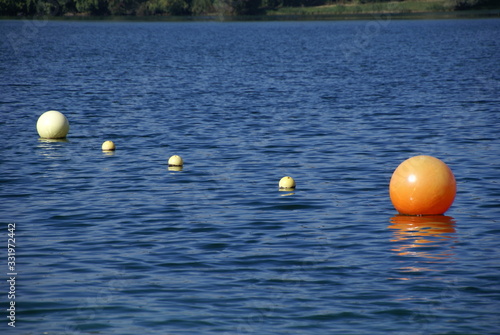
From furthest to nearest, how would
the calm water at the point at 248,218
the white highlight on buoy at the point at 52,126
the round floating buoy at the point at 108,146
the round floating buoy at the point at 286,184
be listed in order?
1. the white highlight on buoy at the point at 52,126
2. the round floating buoy at the point at 108,146
3. the round floating buoy at the point at 286,184
4. the calm water at the point at 248,218

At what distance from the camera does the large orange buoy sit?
1722 cm

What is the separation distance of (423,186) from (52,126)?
54.5 feet

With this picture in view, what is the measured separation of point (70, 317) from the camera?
12.3m

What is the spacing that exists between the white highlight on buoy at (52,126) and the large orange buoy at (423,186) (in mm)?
15776

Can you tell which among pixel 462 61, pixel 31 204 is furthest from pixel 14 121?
pixel 462 61

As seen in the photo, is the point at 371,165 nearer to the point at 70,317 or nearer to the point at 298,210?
the point at 298,210

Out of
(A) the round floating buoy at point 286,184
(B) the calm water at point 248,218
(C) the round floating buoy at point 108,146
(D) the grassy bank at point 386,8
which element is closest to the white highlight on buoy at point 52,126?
(B) the calm water at point 248,218

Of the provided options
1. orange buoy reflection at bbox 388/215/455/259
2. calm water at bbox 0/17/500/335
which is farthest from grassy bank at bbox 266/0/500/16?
orange buoy reflection at bbox 388/215/455/259

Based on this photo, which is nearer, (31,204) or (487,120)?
(31,204)

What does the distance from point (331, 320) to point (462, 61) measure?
6040 centimetres

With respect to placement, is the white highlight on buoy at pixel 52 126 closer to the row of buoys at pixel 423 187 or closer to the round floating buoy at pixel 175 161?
the round floating buoy at pixel 175 161

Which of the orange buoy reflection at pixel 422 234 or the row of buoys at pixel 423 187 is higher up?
the row of buoys at pixel 423 187

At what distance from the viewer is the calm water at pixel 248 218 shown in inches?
493

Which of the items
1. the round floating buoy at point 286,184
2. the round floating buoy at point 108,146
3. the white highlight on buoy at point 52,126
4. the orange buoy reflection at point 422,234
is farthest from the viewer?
the white highlight on buoy at point 52,126
